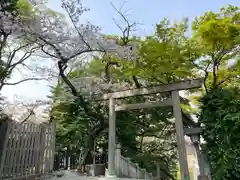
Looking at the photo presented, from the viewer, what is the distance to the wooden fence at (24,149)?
417 cm

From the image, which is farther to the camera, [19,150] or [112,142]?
→ [112,142]

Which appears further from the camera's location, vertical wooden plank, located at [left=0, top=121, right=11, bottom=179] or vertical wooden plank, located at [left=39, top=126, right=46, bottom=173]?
vertical wooden plank, located at [left=39, top=126, right=46, bottom=173]

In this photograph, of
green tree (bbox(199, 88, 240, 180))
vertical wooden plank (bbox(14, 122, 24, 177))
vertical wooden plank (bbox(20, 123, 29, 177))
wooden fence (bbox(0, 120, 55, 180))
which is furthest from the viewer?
green tree (bbox(199, 88, 240, 180))

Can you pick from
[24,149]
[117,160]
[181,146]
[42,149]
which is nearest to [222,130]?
[181,146]

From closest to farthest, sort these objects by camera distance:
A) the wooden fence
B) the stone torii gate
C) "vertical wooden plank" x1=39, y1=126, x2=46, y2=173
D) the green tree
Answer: the wooden fence
the green tree
"vertical wooden plank" x1=39, y1=126, x2=46, y2=173
the stone torii gate

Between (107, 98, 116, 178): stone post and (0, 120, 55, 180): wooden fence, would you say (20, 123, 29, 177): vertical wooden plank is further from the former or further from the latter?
(107, 98, 116, 178): stone post

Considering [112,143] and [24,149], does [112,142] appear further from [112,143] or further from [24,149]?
[24,149]

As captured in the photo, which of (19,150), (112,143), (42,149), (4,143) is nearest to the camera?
(4,143)

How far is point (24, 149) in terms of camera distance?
4629mm

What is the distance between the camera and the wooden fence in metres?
4.17

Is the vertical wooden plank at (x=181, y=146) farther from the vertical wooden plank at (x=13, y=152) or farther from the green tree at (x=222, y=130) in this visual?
the vertical wooden plank at (x=13, y=152)

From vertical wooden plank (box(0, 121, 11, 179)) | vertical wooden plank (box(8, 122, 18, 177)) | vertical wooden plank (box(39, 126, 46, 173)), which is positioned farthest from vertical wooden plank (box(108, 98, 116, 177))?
vertical wooden plank (box(0, 121, 11, 179))

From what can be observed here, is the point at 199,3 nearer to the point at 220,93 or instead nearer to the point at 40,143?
the point at 220,93

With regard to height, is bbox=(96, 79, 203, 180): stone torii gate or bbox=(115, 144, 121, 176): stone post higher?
bbox=(96, 79, 203, 180): stone torii gate
